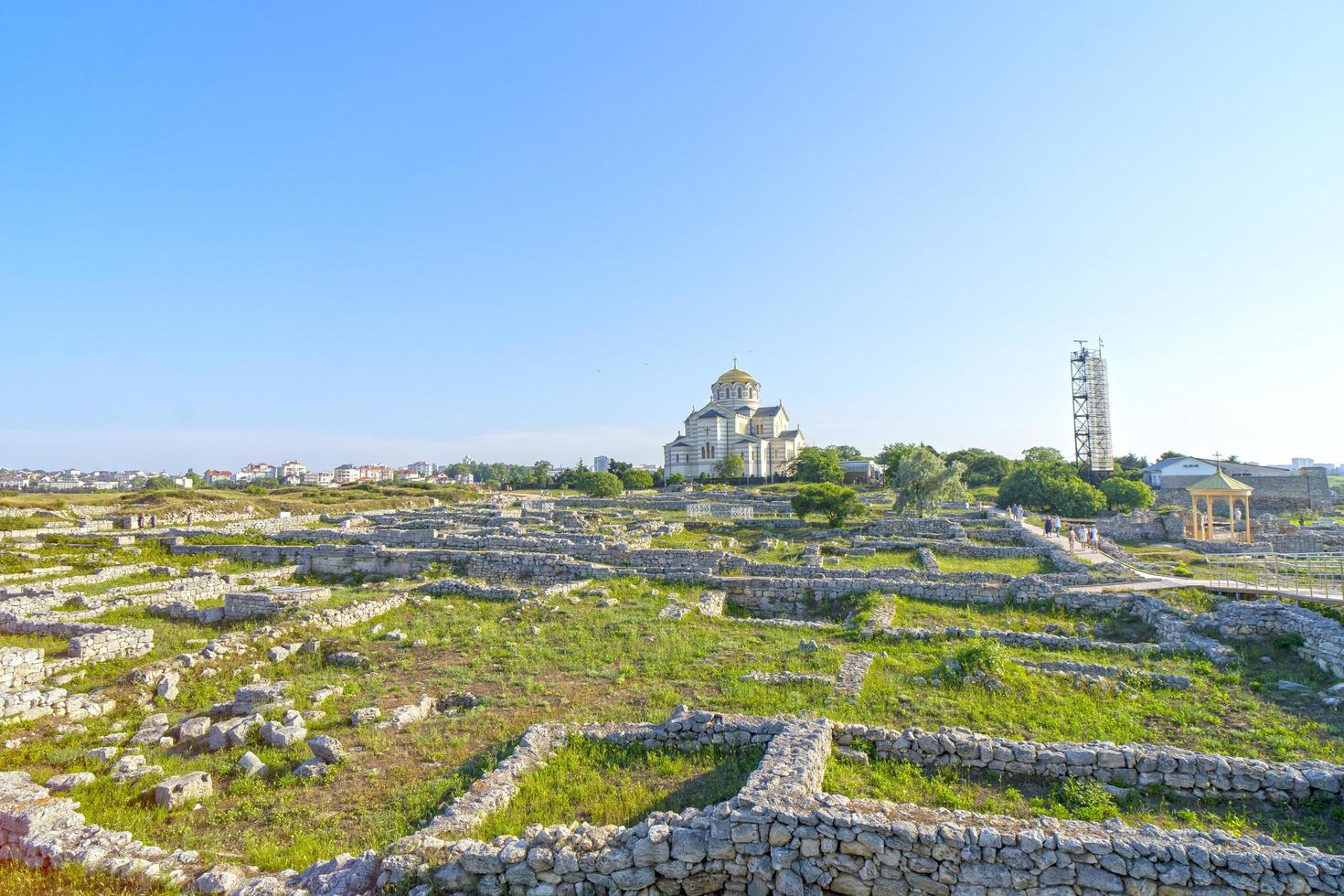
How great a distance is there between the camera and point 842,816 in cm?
559

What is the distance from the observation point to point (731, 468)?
80188mm

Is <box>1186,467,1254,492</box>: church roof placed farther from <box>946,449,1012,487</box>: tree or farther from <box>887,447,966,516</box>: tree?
<box>946,449,1012,487</box>: tree

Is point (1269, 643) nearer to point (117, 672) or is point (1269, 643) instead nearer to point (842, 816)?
point (842, 816)

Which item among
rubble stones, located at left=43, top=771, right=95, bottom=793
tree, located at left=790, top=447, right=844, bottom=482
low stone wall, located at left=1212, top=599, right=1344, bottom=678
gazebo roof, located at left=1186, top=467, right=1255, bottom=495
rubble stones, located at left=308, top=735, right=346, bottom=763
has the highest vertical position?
tree, located at left=790, top=447, right=844, bottom=482

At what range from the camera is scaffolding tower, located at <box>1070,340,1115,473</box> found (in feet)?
225

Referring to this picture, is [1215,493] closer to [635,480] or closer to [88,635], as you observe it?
[88,635]

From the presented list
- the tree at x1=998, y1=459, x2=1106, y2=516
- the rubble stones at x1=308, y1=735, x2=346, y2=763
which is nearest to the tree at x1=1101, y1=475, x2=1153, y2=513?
the tree at x1=998, y1=459, x2=1106, y2=516

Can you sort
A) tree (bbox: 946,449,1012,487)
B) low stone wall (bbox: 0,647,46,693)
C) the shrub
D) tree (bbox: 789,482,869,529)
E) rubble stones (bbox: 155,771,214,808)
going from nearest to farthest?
the shrub
rubble stones (bbox: 155,771,214,808)
low stone wall (bbox: 0,647,46,693)
tree (bbox: 789,482,869,529)
tree (bbox: 946,449,1012,487)

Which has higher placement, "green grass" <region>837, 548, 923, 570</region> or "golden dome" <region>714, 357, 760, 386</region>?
"golden dome" <region>714, 357, 760, 386</region>

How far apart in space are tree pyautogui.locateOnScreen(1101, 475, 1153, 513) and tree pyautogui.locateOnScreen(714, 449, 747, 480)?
1649 inches

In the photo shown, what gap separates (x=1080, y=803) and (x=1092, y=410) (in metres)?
75.5

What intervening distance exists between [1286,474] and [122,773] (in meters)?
66.3

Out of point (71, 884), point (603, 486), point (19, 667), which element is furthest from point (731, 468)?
point (71, 884)

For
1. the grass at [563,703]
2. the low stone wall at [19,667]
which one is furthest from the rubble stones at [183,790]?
the low stone wall at [19,667]
